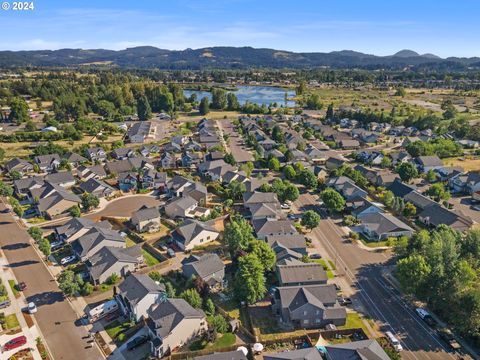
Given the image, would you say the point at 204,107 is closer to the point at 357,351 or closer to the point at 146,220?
the point at 146,220

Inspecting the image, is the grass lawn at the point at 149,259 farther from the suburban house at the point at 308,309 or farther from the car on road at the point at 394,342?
the car on road at the point at 394,342

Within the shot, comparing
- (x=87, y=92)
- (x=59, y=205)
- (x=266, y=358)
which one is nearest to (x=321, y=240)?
Answer: (x=266, y=358)

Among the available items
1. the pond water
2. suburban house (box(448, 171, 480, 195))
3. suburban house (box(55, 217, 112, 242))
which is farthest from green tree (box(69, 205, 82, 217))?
the pond water

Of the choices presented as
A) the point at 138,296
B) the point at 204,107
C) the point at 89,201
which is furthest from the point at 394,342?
the point at 204,107

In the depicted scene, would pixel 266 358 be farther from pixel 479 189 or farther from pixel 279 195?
pixel 479 189

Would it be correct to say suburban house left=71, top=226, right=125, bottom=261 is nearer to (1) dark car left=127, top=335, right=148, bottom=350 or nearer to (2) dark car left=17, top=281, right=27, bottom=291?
(2) dark car left=17, top=281, right=27, bottom=291
